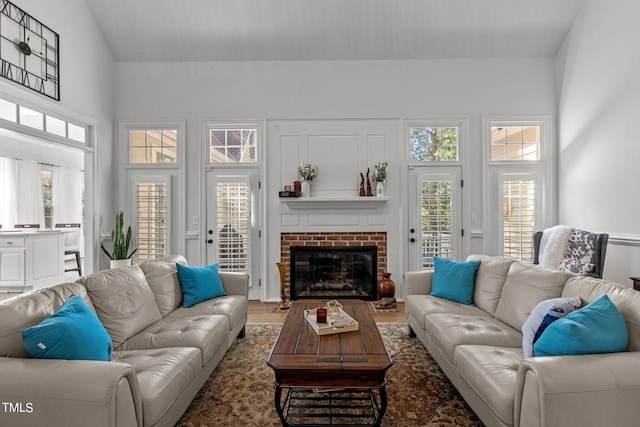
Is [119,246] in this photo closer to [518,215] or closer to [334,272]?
[334,272]

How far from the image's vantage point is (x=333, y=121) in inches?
202

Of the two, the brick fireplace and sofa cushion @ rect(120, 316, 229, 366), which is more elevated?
the brick fireplace

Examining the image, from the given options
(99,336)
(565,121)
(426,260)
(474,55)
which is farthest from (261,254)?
(565,121)

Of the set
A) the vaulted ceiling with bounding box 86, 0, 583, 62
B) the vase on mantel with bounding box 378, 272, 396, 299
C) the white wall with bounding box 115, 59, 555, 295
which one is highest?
the vaulted ceiling with bounding box 86, 0, 583, 62

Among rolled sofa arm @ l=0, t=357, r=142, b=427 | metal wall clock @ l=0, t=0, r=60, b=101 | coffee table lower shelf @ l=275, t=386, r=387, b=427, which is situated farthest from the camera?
metal wall clock @ l=0, t=0, r=60, b=101

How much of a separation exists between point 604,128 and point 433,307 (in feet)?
10.2

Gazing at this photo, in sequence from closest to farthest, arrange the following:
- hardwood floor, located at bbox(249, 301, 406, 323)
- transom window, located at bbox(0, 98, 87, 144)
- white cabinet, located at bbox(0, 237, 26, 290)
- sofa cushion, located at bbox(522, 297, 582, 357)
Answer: sofa cushion, located at bbox(522, 297, 582, 357) < transom window, located at bbox(0, 98, 87, 144) < hardwood floor, located at bbox(249, 301, 406, 323) < white cabinet, located at bbox(0, 237, 26, 290)

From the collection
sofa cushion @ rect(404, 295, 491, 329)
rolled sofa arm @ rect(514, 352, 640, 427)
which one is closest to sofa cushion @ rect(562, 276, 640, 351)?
rolled sofa arm @ rect(514, 352, 640, 427)

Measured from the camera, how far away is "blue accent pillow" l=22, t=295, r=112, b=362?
5.41 feet

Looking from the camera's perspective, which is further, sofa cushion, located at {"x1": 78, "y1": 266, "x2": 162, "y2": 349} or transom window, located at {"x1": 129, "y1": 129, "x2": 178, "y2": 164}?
transom window, located at {"x1": 129, "y1": 129, "x2": 178, "y2": 164}

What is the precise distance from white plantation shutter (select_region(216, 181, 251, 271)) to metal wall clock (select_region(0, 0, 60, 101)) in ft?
7.62

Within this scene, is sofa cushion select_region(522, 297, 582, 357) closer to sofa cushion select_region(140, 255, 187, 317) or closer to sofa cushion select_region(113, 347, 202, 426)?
sofa cushion select_region(113, 347, 202, 426)

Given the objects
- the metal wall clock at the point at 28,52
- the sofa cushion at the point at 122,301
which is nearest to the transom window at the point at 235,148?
the metal wall clock at the point at 28,52

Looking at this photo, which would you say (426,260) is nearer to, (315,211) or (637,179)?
(315,211)
